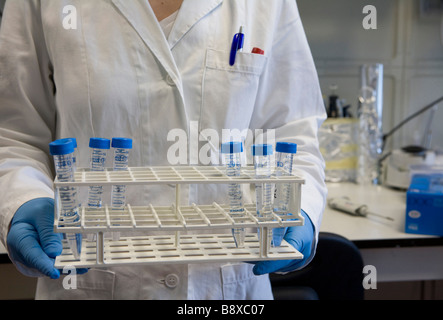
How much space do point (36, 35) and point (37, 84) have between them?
102 mm

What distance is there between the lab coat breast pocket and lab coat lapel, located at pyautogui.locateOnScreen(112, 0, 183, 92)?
0.08 metres

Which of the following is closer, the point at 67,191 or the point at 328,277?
the point at 67,191

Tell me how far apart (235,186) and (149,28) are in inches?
15.3

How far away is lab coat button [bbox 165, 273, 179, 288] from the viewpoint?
95cm

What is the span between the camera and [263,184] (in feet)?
2.52

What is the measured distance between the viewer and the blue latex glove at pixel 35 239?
74 cm

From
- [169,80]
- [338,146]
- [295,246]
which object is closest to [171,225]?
[295,246]

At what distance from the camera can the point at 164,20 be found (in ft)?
3.28

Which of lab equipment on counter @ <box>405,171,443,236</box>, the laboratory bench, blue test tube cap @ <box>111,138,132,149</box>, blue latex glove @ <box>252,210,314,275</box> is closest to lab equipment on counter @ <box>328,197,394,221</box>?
the laboratory bench

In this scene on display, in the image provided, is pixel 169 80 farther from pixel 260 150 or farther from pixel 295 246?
pixel 295 246

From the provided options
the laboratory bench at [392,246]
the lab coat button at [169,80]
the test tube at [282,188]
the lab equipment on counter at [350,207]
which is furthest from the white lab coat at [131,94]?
the lab equipment on counter at [350,207]

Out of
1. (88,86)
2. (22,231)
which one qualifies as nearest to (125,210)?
(22,231)

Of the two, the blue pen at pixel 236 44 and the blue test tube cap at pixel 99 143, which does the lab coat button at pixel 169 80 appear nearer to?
the blue pen at pixel 236 44
